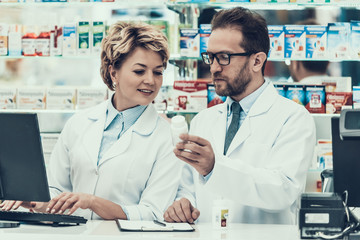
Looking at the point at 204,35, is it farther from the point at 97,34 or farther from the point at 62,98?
the point at 62,98

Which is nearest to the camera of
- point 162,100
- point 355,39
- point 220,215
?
point 220,215

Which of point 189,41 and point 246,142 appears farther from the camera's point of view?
point 189,41

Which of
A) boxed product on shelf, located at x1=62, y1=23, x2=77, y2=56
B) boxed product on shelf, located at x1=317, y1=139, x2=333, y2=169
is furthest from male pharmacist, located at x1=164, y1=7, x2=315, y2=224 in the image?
boxed product on shelf, located at x1=62, y1=23, x2=77, y2=56

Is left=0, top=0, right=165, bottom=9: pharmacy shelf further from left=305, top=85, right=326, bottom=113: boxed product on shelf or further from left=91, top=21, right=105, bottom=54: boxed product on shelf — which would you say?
left=305, top=85, right=326, bottom=113: boxed product on shelf

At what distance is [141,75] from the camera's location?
292 cm

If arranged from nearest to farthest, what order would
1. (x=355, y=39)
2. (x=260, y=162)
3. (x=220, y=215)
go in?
1. (x=220, y=215)
2. (x=260, y=162)
3. (x=355, y=39)

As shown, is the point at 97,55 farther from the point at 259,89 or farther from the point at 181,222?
the point at 181,222

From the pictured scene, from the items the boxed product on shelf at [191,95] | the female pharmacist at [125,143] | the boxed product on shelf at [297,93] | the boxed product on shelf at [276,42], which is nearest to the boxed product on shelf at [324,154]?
the boxed product on shelf at [297,93]

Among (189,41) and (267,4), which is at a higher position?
(267,4)

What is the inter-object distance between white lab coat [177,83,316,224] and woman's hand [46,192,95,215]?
0.50m

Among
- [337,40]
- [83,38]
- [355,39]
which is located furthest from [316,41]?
[83,38]

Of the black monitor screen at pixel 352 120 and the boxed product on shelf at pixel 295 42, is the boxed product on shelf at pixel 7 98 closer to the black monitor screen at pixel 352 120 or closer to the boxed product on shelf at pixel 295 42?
the boxed product on shelf at pixel 295 42

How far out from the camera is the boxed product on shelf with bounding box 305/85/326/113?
437 centimetres

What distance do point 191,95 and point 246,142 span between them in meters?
1.64
